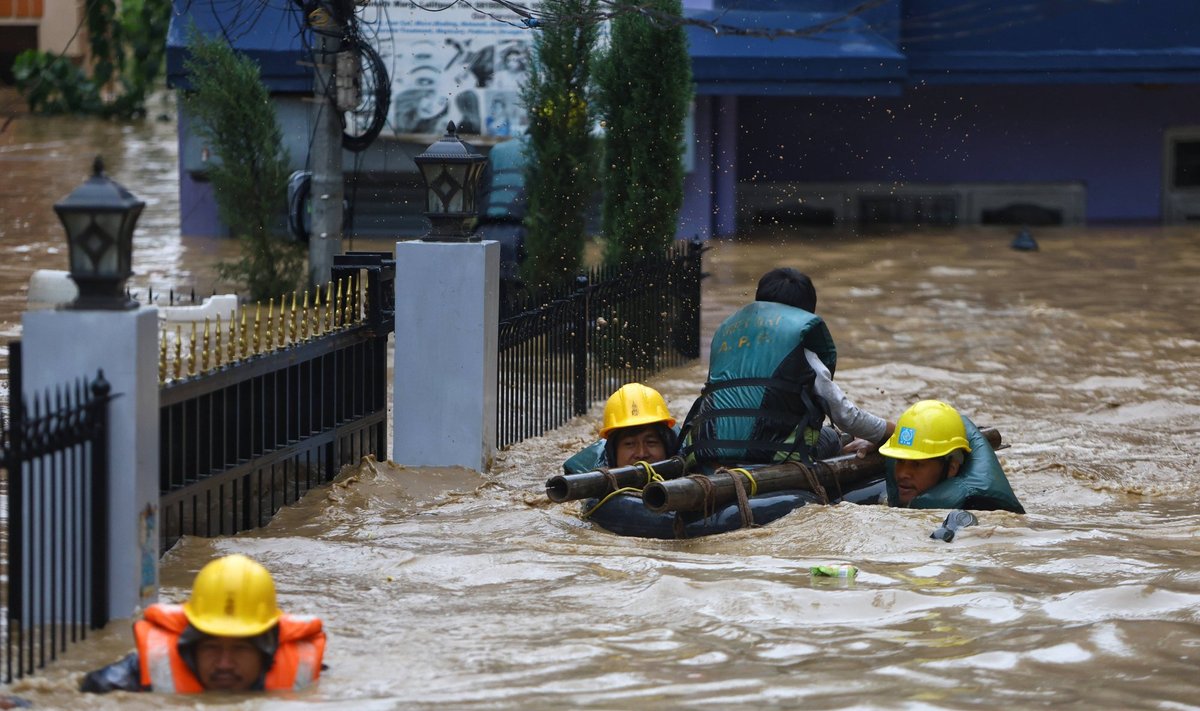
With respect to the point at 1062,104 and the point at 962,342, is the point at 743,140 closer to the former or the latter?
the point at 1062,104

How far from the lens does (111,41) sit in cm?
3341

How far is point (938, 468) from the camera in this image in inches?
340

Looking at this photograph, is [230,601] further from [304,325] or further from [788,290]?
[788,290]

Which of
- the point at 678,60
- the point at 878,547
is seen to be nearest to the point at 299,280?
the point at 678,60

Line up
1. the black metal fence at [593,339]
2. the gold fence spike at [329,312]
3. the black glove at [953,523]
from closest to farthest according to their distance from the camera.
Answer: the black glove at [953,523] < the gold fence spike at [329,312] < the black metal fence at [593,339]

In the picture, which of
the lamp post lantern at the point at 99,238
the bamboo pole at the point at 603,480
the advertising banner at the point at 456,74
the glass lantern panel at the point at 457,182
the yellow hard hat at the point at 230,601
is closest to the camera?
the yellow hard hat at the point at 230,601

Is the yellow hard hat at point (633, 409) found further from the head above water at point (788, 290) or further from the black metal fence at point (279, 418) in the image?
the black metal fence at point (279, 418)

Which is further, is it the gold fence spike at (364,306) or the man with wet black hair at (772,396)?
the gold fence spike at (364,306)

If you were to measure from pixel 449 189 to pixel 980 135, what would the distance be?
56.2ft

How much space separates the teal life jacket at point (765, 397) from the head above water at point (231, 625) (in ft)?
11.5

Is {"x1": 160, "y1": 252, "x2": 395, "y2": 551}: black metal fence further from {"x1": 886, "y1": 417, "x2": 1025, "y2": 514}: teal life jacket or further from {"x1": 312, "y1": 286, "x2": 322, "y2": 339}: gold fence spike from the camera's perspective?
{"x1": 886, "y1": 417, "x2": 1025, "y2": 514}: teal life jacket

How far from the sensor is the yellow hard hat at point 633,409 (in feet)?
29.1

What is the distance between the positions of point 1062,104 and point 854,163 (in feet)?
10.6

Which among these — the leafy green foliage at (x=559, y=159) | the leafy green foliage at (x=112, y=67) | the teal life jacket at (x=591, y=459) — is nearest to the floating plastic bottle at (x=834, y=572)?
the teal life jacket at (x=591, y=459)
